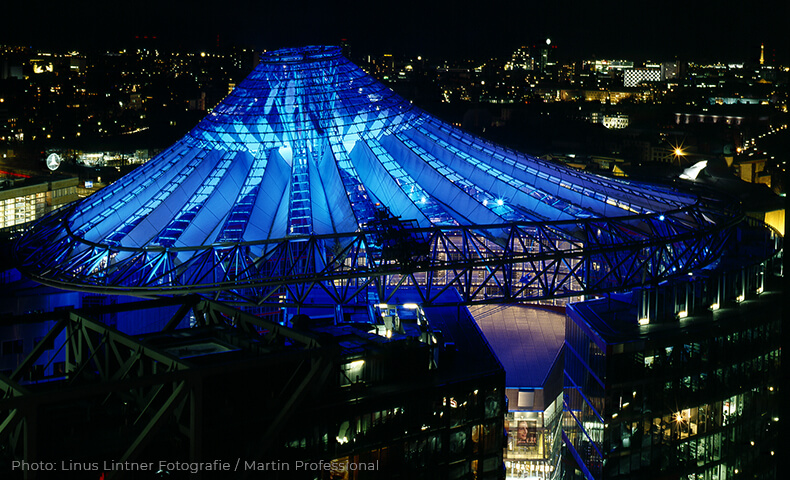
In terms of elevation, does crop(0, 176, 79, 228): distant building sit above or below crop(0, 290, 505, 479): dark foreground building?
below

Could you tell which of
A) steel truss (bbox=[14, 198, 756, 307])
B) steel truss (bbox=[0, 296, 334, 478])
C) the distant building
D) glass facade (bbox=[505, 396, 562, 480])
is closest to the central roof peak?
steel truss (bbox=[14, 198, 756, 307])

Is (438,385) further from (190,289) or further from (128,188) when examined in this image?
(128,188)

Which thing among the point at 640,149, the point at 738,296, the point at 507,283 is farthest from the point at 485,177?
the point at 640,149

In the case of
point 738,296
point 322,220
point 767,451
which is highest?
point 322,220

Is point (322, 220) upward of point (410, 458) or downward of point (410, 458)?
upward

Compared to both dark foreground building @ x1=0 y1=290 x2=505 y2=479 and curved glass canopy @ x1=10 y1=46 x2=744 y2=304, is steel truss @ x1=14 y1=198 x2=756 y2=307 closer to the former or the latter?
curved glass canopy @ x1=10 y1=46 x2=744 y2=304

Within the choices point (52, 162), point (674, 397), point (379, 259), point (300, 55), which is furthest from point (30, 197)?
point (674, 397)
